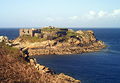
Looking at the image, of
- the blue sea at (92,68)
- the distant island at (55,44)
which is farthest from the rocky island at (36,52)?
the blue sea at (92,68)

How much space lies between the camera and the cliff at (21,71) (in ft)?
251

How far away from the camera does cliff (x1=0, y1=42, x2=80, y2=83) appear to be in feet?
251

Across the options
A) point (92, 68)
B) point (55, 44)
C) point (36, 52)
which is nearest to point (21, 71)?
point (92, 68)

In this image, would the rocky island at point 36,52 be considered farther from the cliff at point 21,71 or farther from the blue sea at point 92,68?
the blue sea at point 92,68

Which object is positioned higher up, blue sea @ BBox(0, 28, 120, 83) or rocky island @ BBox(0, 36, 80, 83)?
rocky island @ BBox(0, 36, 80, 83)

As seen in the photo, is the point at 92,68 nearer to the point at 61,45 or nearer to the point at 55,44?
the point at 61,45

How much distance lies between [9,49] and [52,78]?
86.0 ft

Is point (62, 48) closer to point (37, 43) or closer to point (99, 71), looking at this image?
point (37, 43)

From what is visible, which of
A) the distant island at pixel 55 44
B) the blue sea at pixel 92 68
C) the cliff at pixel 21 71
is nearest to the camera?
the cliff at pixel 21 71

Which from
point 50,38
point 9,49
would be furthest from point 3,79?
point 50,38

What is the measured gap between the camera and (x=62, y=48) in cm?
17262

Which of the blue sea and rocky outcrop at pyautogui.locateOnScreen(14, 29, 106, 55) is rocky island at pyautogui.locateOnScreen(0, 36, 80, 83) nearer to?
the blue sea

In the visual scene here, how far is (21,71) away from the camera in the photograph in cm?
8269

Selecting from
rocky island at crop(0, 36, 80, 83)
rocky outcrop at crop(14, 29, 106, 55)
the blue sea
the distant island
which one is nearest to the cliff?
rocky island at crop(0, 36, 80, 83)
